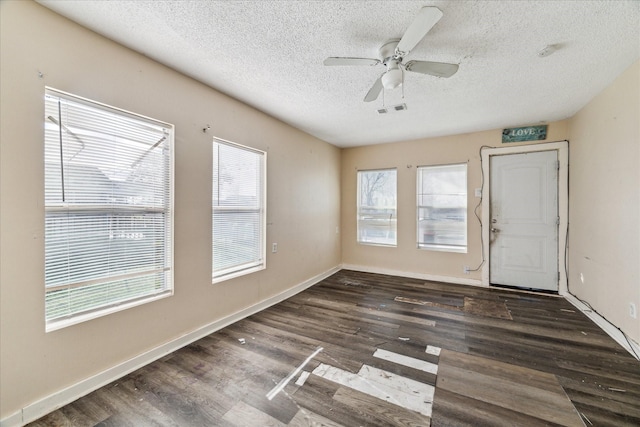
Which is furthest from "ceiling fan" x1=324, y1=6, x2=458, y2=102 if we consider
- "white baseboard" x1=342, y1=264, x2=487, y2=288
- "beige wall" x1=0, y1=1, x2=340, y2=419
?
"white baseboard" x1=342, y1=264, x2=487, y2=288

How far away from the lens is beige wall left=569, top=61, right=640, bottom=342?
7.55ft

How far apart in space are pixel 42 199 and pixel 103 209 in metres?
0.33

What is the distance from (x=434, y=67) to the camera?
6.25 ft

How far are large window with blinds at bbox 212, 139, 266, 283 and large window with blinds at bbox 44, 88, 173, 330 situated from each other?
1.77 feet

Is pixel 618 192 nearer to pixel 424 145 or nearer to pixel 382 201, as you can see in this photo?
pixel 424 145

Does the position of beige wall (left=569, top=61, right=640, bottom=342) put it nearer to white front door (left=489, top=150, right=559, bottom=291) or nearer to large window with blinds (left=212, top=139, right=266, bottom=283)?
white front door (left=489, top=150, right=559, bottom=291)

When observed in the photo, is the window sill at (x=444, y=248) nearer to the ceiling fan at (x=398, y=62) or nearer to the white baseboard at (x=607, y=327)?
the white baseboard at (x=607, y=327)

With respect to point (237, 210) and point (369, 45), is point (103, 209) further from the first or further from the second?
point (369, 45)

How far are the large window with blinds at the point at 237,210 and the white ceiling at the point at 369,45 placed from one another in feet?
2.27

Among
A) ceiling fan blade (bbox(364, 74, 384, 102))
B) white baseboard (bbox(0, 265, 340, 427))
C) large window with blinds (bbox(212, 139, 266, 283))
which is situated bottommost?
white baseboard (bbox(0, 265, 340, 427))

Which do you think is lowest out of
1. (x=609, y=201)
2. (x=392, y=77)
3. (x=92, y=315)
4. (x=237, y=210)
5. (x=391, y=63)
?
(x=92, y=315)

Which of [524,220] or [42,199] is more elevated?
[42,199]

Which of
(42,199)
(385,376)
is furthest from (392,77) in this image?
(42,199)

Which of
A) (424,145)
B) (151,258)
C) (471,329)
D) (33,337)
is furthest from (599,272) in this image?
(33,337)
